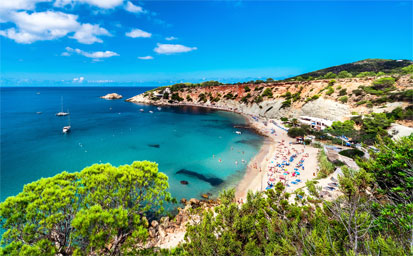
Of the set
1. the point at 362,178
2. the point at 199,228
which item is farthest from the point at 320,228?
the point at 199,228

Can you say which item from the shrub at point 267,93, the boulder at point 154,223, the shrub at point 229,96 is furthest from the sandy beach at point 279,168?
the shrub at point 229,96

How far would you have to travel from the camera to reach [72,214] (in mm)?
11656

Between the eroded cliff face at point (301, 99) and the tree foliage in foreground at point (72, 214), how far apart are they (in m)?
59.4

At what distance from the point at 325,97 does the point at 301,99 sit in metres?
9.80

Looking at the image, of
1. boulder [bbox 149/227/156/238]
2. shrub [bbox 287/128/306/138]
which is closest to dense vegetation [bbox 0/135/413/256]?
boulder [bbox 149/227/156/238]

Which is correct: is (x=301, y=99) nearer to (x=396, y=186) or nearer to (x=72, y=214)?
(x=396, y=186)

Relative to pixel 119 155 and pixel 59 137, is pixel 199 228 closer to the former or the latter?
pixel 119 155

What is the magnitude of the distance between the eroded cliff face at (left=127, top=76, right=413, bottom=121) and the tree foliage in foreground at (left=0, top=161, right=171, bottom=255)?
59431mm

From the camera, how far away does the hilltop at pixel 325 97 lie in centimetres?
4847

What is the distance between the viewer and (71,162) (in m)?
35.1

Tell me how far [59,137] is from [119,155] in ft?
87.2

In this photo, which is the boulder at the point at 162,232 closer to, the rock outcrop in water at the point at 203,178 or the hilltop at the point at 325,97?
the rock outcrop in water at the point at 203,178

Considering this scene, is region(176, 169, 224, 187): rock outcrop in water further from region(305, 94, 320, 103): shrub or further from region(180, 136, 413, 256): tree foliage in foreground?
region(305, 94, 320, 103): shrub

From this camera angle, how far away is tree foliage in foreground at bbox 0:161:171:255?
1010cm
